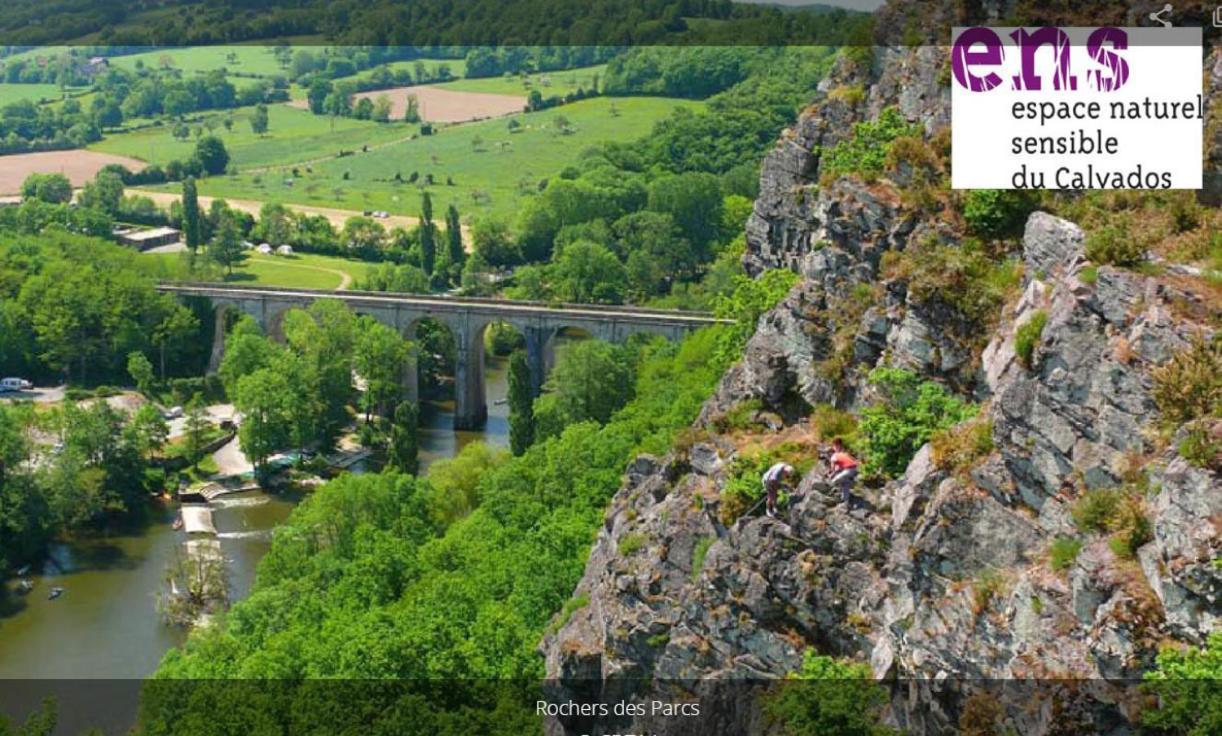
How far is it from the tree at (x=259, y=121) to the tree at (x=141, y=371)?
71.6 metres

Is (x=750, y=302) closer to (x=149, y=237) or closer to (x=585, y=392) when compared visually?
(x=585, y=392)

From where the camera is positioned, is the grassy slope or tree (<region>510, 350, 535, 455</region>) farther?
the grassy slope

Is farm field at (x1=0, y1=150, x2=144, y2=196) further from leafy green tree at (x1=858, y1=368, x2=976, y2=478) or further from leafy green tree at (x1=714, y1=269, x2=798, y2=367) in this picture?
leafy green tree at (x1=858, y1=368, x2=976, y2=478)

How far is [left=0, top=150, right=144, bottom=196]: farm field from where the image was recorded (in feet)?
433

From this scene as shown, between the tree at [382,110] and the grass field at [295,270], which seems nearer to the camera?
the grass field at [295,270]

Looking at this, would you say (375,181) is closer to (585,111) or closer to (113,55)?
(585,111)

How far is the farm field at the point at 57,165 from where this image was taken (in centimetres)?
13200

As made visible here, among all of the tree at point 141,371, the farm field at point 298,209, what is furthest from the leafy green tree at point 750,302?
the farm field at point 298,209

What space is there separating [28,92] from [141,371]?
9120 centimetres

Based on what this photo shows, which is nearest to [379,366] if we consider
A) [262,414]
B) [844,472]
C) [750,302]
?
[262,414]

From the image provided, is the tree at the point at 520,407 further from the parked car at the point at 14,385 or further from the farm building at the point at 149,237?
the farm building at the point at 149,237

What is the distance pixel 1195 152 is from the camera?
23.8 meters

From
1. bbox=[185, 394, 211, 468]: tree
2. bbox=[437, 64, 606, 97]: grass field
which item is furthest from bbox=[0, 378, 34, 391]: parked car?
bbox=[437, 64, 606, 97]: grass field

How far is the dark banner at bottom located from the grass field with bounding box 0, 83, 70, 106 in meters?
132
